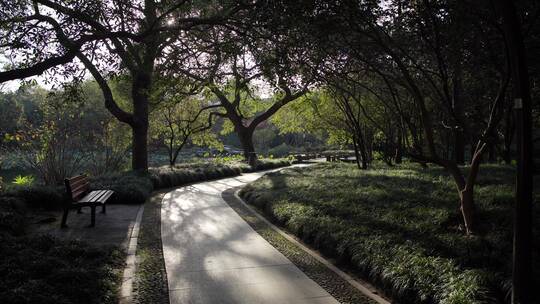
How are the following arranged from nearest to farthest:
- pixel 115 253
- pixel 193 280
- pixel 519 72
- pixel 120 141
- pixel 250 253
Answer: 1. pixel 519 72
2. pixel 193 280
3. pixel 115 253
4. pixel 250 253
5. pixel 120 141

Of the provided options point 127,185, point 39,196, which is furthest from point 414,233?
point 127,185

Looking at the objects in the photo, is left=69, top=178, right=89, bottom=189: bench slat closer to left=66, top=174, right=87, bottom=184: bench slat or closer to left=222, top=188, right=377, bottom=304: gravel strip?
left=66, top=174, right=87, bottom=184: bench slat

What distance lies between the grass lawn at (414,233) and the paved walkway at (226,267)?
82cm

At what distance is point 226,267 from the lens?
5.87 m

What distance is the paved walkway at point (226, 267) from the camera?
4809 mm

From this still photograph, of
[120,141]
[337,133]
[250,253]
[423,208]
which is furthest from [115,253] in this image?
[337,133]

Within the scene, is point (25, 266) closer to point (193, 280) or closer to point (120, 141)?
point (193, 280)

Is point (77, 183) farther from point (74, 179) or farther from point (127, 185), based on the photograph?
point (127, 185)

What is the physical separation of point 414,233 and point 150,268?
12.2 feet

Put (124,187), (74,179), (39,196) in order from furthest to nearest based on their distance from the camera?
(124,187) < (39,196) < (74,179)

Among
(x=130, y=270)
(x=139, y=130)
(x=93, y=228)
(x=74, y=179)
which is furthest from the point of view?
(x=139, y=130)

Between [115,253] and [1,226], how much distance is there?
2232 millimetres

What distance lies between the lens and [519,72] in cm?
375

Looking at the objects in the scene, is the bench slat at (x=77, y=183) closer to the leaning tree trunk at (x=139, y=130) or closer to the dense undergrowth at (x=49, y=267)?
the dense undergrowth at (x=49, y=267)
